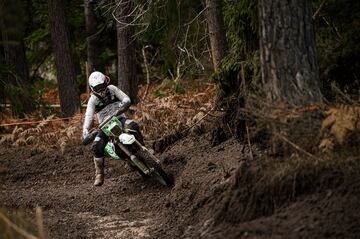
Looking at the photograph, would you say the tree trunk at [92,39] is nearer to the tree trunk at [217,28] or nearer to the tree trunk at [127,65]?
the tree trunk at [127,65]

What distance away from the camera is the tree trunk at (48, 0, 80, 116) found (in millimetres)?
17547

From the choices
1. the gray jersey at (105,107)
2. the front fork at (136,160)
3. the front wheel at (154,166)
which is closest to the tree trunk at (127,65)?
the gray jersey at (105,107)

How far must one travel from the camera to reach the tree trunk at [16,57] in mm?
15570

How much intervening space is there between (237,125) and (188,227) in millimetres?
2535

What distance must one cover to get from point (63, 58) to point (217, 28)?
6.63 m

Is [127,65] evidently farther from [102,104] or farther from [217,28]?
[102,104]

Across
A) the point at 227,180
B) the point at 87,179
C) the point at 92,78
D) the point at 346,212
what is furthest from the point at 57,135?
the point at 346,212

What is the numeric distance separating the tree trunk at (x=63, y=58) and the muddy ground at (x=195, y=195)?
111 inches

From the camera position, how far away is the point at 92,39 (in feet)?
66.5

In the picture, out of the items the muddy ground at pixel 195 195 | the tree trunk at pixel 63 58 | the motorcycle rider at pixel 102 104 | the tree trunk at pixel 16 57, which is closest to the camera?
the muddy ground at pixel 195 195

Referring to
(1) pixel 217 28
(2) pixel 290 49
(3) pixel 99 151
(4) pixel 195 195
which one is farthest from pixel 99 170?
(2) pixel 290 49

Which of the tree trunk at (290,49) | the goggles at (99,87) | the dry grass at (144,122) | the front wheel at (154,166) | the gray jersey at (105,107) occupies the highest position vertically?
the tree trunk at (290,49)

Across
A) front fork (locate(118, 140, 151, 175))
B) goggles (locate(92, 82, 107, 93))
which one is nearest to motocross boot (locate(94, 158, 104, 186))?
front fork (locate(118, 140, 151, 175))

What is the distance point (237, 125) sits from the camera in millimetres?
10344
